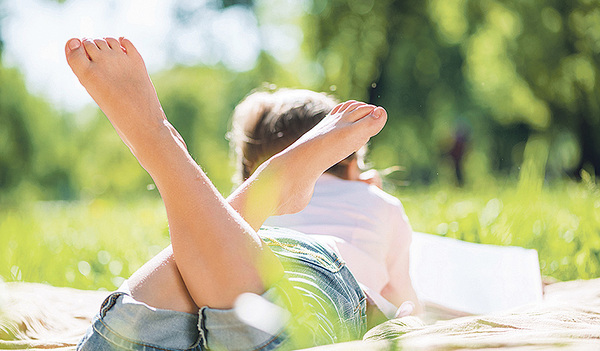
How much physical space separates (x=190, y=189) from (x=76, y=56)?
0.38m

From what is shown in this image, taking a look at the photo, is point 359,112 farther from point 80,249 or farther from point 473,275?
point 80,249

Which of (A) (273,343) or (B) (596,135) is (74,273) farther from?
(B) (596,135)

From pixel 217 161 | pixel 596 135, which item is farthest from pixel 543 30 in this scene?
pixel 217 161

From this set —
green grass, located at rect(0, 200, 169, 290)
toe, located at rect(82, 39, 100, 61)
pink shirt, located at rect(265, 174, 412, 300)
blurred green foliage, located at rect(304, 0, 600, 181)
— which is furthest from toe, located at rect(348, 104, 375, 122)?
blurred green foliage, located at rect(304, 0, 600, 181)

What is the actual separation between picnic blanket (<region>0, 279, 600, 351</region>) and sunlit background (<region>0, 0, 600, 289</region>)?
1.55 ft

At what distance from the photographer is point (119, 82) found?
0.96 meters

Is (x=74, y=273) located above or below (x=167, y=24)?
above

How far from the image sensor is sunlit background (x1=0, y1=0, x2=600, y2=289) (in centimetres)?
231

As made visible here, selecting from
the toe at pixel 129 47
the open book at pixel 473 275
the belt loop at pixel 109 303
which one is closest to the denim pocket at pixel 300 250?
the belt loop at pixel 109 303

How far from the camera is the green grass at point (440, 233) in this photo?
196 centimetres

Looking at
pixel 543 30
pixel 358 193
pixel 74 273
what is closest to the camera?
pixel 358 193

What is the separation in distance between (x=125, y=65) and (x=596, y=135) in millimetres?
5551

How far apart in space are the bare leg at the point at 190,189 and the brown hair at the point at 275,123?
30 cm

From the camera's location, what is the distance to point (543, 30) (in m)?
5.37
